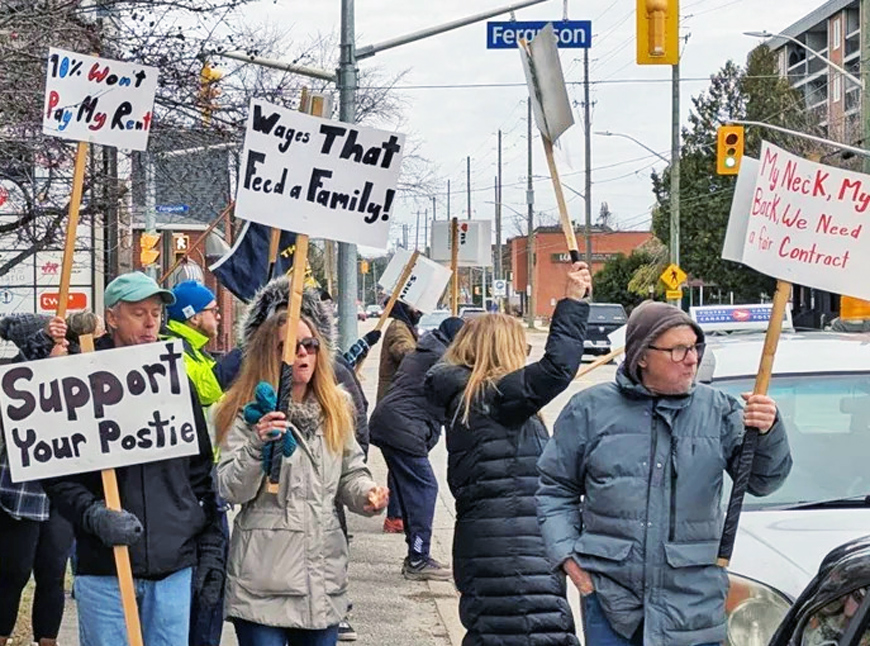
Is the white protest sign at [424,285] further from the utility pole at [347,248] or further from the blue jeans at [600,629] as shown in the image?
the blue jeans at [600,629]

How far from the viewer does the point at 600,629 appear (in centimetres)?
455

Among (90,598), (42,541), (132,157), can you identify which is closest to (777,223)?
(90,598)

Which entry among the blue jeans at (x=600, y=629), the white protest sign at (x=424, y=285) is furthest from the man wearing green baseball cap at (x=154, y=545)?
the white protest sign at (x=424, y=285)

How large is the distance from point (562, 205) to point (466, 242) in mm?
8763

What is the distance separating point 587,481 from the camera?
4.58m

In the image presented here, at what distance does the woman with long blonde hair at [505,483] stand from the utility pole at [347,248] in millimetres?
9631

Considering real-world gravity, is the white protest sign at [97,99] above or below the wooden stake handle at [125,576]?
above

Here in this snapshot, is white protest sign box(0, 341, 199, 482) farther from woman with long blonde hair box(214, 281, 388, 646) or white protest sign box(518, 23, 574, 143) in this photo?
white protest sign box(518, 23, 574, 143)

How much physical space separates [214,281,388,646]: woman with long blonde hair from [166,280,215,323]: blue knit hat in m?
1.86

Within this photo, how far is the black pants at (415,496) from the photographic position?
9664 millimetres

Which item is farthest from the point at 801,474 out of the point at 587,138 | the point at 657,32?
the point at 587,138

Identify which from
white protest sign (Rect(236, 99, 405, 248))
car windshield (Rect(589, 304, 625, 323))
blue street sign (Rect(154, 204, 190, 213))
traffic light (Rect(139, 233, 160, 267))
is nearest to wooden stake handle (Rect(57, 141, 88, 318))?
white protest sign (Rect(236, 99, 405, 248))

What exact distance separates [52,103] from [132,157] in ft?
14.9

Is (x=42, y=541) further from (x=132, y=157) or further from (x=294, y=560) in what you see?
(x=132, y=157)
